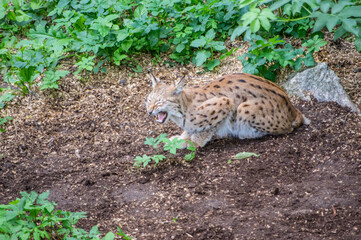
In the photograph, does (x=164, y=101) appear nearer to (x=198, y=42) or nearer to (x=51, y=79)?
(x=198, y=42)

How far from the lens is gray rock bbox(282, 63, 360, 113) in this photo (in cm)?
645

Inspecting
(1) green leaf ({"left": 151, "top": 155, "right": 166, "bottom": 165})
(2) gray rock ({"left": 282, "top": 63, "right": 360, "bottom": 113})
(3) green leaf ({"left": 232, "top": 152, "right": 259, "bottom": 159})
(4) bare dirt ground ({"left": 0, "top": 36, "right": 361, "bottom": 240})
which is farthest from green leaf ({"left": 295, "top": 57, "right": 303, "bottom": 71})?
(1) green leaf ({"left": 151, "top": 155, "right": 166, "bottom": 165})

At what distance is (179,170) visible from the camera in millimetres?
5363

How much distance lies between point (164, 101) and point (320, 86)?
7.70ft

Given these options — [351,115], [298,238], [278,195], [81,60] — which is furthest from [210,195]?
[81,60]

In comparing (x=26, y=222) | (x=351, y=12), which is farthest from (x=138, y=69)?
(x=351, y=12)

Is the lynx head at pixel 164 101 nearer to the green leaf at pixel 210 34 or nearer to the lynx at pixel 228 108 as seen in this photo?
the lynx at pixel 228 108

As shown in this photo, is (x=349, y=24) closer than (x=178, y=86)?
Yes

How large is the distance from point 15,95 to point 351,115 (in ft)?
16.8

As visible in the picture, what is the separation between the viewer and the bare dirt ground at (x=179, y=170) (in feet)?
13.9

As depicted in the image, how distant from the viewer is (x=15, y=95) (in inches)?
286

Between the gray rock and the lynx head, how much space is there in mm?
1852

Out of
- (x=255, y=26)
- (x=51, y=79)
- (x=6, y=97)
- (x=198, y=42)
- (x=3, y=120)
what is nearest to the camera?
(x=255, y=26)

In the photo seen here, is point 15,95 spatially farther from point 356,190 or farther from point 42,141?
point 356,190
